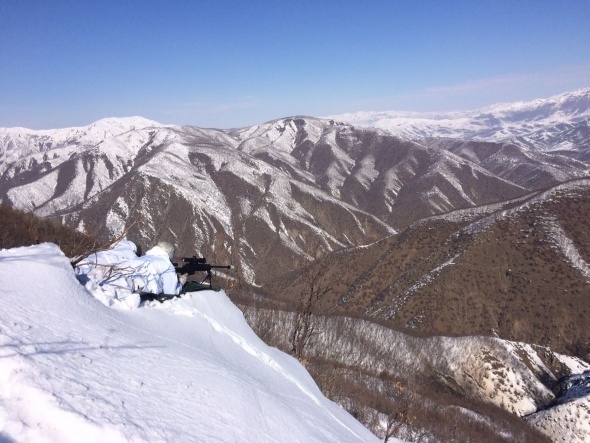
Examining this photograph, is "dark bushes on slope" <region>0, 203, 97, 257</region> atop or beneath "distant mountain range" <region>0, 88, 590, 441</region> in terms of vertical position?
atop

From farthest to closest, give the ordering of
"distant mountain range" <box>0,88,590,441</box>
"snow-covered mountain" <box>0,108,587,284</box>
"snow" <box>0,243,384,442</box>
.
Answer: "snow-covered mountain" <box>0,108,587,284</box>, "distant mountain range" <box>0,88,590,441</box>, "snow" <box>0,243,384,442</box>

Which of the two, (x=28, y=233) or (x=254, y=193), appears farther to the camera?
(x=254, y=193)

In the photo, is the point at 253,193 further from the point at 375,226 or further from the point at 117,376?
the point at 117,376

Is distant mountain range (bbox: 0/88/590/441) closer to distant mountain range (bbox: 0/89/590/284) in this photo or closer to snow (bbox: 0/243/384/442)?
distant mountain range (bbox: 0/89/590/284)

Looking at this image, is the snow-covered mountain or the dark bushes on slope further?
the snow-covered mountain

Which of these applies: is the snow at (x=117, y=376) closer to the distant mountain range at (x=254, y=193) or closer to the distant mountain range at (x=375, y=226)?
the distant mountain range at (x=375, y=226)

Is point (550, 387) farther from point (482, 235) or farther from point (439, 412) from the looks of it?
point (482, 235)

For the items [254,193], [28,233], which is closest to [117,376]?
[28,233]

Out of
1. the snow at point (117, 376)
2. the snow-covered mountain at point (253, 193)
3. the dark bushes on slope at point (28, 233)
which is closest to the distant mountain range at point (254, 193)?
the snow-covered mountain at point (253, 193)

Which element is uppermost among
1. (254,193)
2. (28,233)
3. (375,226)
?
(28,233)

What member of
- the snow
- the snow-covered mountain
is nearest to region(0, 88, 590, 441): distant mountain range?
the snow-covered mountain
